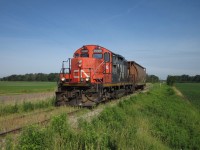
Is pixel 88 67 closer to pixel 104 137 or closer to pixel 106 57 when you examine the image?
pixel 106 57

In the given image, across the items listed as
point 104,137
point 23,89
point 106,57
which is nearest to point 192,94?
point 106,57

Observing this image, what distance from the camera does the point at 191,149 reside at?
720 centimetres

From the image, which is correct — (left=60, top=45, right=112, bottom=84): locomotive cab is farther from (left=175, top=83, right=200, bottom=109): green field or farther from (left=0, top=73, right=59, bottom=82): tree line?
(left=0, top=73, right=59, bottom=82): tree line

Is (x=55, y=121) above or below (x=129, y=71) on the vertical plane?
below

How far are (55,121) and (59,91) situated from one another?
7.35 meters

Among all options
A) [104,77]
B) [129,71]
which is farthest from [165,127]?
[129,71]

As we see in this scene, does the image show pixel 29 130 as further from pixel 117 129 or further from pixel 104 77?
pixel 104 77

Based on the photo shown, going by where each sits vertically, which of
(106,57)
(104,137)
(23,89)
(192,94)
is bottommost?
(192,94)

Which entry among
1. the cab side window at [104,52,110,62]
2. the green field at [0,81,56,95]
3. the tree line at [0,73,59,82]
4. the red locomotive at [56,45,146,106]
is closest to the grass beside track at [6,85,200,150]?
the red locomotive at [56,45,146,106]

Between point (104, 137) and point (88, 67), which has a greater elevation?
point (88, 67)

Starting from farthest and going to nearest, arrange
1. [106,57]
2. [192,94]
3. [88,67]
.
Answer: [192,94] → [106,57] → [88,67]

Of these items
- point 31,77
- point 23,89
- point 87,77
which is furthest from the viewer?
point 31,77

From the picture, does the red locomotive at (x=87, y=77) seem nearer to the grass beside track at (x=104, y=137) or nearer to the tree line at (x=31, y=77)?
the grass beside track at (x=104, y=137)

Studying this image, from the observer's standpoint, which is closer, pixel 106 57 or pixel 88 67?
pixel 88 67
